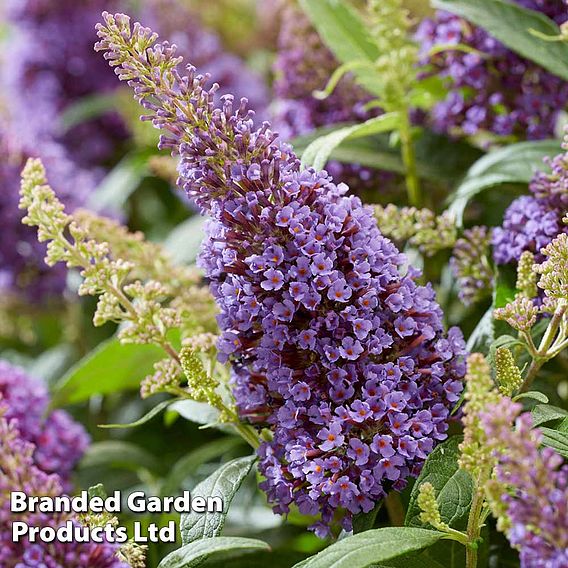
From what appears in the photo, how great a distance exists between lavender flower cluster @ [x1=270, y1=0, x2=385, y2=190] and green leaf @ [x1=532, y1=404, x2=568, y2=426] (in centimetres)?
44

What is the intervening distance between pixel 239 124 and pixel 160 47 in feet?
0.25

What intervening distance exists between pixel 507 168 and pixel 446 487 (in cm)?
38

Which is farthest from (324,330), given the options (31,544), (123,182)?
(123,182)

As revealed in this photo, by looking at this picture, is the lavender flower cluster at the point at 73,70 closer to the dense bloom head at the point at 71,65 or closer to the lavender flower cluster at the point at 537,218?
the dense bloom head at the point at 71,65

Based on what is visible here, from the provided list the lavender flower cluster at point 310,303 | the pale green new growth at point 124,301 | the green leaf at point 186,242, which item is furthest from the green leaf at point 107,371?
the lavender flower cluster at point 310,303

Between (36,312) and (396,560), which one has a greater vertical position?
(36,312)

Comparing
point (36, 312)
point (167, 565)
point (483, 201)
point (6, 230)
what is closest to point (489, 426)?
point (167, 565)

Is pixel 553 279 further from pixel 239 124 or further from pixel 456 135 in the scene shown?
pixel 456 135

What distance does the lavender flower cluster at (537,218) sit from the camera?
0.70m

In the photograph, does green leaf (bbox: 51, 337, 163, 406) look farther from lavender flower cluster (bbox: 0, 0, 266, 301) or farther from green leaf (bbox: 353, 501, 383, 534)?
lavender flower cluster (bbox: 0, 0, 266, 301)

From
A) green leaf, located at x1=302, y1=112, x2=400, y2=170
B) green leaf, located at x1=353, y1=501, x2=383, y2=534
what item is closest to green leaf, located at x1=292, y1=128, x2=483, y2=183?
green leaf, located at x1=302, y1=112, x2=400, y2=170

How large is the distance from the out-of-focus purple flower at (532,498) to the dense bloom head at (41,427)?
58 centimetres

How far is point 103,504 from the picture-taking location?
602 mm

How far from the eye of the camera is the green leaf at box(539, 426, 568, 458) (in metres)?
0.55
